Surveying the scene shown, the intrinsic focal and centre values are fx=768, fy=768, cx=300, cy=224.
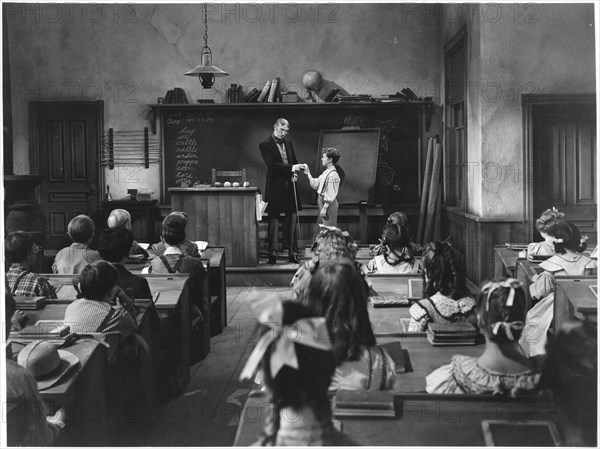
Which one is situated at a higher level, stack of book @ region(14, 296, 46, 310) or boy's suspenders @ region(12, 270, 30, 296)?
boy's suspenders @ region(12, 270, 30, 296)

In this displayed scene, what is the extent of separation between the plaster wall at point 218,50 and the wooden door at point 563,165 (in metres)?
2.82

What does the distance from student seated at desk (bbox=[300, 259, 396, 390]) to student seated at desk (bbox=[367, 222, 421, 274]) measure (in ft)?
8.79

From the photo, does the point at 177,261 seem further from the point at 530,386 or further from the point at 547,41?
the point at 547,41

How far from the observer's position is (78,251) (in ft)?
17.5

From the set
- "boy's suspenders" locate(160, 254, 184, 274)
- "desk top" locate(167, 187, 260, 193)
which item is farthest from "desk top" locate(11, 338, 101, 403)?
"desk top" locate(167, 187, 260, 193)

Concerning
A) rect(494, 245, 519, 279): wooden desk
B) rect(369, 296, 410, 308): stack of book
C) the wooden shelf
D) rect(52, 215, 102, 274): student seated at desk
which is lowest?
rect(369, 296, 410, 308): stack of book

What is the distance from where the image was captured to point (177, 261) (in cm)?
529

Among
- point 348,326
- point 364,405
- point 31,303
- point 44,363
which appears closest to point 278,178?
point 31,303

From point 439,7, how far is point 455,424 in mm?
8597

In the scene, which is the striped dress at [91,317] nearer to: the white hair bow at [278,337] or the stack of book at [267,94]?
the white hair bow at [278,337]

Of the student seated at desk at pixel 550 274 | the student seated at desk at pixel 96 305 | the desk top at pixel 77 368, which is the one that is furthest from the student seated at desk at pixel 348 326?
the student seated at desk at pixel 550 274

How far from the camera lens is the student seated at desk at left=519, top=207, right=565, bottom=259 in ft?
16.5

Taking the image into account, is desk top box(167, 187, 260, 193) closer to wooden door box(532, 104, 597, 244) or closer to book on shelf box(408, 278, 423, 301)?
wooden door box(532, 104, 597, 244)

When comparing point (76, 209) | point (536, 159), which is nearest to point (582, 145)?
point (536, 159)
